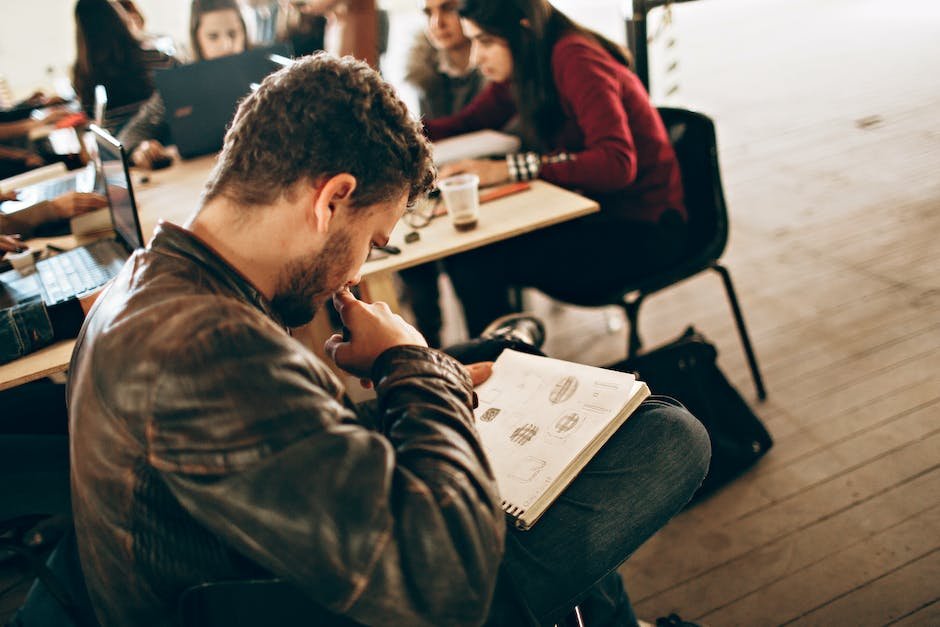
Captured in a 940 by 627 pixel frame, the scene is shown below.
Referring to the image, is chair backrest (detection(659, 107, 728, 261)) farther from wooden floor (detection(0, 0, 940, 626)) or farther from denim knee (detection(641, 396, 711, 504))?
denim knee (detection(641, 396, 711, 504))

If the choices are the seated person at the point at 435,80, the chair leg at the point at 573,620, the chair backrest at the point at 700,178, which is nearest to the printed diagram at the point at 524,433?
the chair leg at the point at 573,620

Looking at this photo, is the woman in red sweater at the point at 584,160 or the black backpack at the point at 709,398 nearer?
the black backpack at the point at 709,398

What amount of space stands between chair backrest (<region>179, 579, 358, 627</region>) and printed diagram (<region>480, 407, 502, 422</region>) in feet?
1.55

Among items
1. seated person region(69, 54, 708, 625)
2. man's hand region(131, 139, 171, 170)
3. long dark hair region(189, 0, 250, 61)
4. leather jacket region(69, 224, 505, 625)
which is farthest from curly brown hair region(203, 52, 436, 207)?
long dark hair region(189, 0, 250, 61)

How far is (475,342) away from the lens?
52.2 inches

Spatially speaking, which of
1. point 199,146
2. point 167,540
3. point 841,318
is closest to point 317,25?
point 199,146

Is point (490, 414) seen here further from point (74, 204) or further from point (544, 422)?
point (74, 204)

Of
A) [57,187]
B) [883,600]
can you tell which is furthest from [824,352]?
[57,187]

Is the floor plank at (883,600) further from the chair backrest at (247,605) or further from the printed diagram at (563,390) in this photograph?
the chair backrest at (247,605)

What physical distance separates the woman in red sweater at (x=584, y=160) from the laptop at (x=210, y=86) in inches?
40.0

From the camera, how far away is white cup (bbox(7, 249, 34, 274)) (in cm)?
173

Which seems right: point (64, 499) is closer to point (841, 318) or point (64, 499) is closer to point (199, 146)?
point (199, 146)

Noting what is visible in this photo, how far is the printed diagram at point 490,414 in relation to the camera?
1.08m

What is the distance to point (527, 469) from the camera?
959 mm
